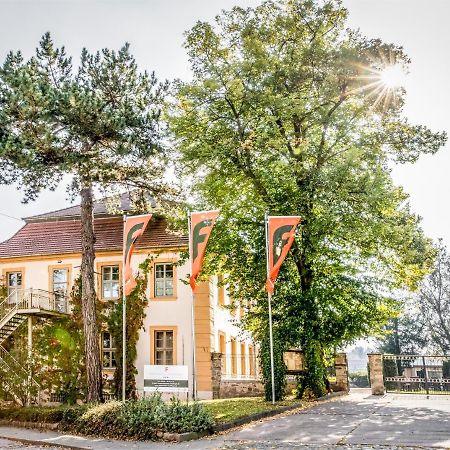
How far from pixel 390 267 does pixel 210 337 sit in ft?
27.4

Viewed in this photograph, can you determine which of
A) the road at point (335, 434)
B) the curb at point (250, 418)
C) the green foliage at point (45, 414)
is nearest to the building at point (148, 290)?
the green foliage at point (45, 414)

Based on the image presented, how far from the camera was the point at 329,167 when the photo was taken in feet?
69.4

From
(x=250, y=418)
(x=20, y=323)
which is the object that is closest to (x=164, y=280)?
(x=20, y=323)

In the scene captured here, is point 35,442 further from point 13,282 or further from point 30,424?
point 13,282

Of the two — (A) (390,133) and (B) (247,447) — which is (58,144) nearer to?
(B) (247,447)

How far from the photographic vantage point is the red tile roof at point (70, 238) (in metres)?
26.1

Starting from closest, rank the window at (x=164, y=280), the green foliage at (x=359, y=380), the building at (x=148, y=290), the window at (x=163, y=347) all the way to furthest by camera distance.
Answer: the building at (x=148, y=290) < the window at (x=163, y=347) < the window at (x=164, y=280) < the green foliage at (x=359, y=380)

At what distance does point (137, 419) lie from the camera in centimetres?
1270

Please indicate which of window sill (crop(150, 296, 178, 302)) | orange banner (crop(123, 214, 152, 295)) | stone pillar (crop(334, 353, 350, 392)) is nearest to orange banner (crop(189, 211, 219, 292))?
orange banner (crop(123, 214, 152, 295))

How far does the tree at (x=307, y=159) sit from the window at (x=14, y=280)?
1124cm

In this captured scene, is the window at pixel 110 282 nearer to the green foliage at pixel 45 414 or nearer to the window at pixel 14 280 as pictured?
the window at pixel 14 280

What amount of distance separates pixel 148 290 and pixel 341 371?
9.33 metres

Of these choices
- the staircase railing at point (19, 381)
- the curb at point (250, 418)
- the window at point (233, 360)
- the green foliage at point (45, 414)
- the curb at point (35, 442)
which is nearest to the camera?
the curb at point (35, 442)

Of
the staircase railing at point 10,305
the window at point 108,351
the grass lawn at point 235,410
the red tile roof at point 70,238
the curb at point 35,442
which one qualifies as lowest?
the curb at point 35,442
